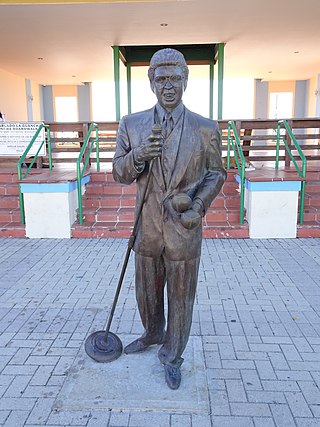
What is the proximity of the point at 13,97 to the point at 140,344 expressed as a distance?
14.3m

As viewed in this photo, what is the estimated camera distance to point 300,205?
19.7 ft

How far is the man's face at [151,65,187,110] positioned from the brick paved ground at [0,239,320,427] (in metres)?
1.68

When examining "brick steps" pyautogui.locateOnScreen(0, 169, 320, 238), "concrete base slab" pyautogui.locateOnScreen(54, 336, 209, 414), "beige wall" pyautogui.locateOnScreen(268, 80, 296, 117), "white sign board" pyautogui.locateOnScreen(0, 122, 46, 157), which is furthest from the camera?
"beige wall" pyautogui.locateOnScreen(268, 80, 296, 117)

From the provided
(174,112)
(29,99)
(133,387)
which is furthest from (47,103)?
(133,387)

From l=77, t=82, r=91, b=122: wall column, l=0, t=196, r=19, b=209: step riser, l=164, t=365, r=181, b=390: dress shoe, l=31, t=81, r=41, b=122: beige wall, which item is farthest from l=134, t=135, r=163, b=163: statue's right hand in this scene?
l=77, t=82, r=91, b=122: wall column

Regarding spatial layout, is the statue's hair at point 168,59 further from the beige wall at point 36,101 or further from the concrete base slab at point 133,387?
the beige wall at point 36,101

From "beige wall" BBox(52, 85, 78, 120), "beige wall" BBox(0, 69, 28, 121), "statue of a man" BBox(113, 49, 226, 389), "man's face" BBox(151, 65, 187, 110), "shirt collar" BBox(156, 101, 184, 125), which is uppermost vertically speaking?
"beige wall" BBox(52, 85, 78, 120)

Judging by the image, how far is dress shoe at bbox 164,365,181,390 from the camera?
2.35m

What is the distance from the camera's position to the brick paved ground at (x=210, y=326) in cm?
227

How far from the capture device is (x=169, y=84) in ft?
6.66

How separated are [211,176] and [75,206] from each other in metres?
4.45

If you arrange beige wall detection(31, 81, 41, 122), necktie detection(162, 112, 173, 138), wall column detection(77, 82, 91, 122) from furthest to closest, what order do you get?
wall column detection(77, 82, 91, 122) < beige wall detection(31, 81, 41, 122) < necktie detection(162, 112, 173, 138)

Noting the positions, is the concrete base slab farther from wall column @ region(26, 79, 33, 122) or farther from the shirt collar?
wall column @ region(26, 79, 33, 122)

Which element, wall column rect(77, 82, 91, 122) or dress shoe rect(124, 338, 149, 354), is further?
wall column rect(77, 82, 91, 122)
